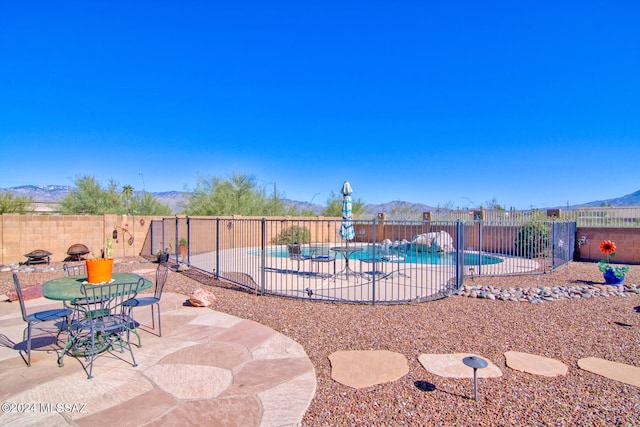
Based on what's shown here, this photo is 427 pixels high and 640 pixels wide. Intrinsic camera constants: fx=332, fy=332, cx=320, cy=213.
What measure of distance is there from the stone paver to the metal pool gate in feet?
7.97

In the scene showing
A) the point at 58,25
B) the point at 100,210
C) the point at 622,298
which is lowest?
the point at 622,298

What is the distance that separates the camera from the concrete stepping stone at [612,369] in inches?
122

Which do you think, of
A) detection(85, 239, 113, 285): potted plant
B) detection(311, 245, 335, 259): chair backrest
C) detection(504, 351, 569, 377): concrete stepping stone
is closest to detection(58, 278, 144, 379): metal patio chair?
detection(85, 239, 113, 285): potted plant

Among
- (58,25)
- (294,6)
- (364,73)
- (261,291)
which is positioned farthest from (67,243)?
(364,73)

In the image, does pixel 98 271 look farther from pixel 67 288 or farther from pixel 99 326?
pixel 99 326

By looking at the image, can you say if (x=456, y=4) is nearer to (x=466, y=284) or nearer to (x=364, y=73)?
(x=364, y=73)

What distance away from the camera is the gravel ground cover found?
2.51 meters

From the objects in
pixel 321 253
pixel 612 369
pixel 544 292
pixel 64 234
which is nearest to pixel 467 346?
pixel 612 369

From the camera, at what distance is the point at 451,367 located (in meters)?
3.32

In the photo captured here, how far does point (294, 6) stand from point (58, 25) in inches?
274

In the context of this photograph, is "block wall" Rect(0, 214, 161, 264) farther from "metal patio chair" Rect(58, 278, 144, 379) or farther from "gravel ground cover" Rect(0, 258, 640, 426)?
"metal patio chair" Rect(58, 278, 144, 379)

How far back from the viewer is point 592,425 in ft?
7.73

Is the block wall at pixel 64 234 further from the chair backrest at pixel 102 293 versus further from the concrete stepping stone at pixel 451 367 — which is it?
the concrete stepping stone at pixel 451 367

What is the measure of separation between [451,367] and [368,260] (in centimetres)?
352
